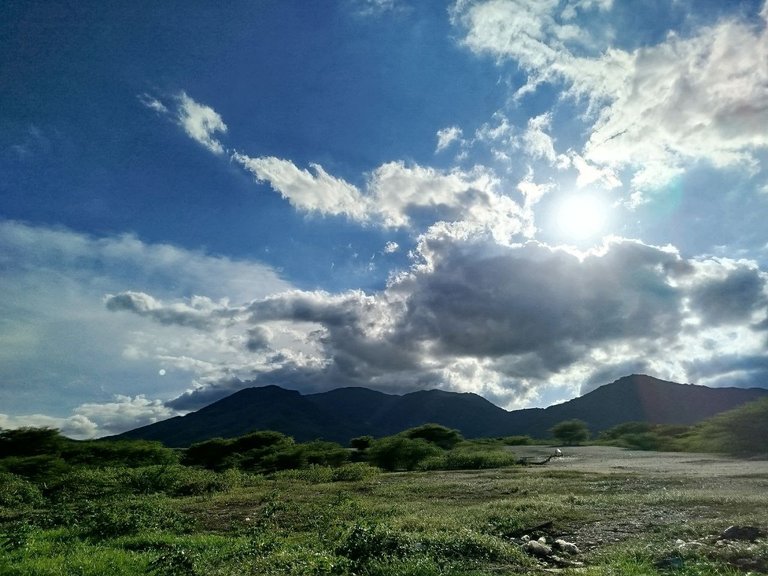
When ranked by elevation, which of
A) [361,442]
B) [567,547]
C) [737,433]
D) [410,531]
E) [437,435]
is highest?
[437,435]

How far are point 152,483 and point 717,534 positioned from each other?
108ft

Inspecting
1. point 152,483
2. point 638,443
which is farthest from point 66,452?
point 638,443

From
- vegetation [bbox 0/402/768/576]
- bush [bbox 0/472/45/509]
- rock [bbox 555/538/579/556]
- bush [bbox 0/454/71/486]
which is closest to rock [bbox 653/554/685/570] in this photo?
vegetation [bbox 0/402/768/576]

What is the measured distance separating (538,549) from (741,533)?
509cm

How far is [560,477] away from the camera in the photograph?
1399 inches

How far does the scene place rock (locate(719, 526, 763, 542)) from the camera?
43.5 ft

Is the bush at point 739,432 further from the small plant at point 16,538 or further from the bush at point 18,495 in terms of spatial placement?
the bush at point 18,495

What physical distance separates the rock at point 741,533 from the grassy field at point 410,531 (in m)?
0.26

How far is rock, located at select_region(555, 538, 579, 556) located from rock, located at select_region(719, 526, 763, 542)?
3.63 m

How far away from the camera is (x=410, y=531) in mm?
16312

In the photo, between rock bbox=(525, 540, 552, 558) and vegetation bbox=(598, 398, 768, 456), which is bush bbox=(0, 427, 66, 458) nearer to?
rock bbox=(525, 540, 552, 558)

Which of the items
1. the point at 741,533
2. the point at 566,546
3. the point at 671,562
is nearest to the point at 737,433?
the point at 741,533

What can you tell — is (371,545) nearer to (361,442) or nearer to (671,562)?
(671,562)

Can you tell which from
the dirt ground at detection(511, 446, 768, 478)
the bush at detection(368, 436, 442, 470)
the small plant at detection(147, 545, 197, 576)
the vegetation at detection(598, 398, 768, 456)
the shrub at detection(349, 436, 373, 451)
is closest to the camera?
the small plant at detection(147, 545, 197, 576)
